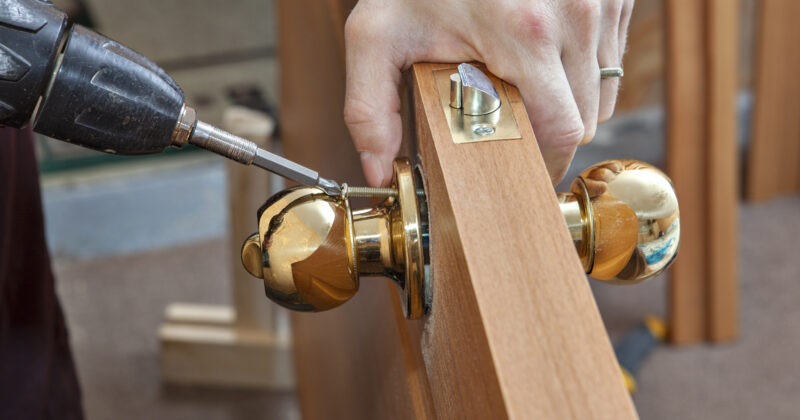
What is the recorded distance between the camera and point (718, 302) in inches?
54.5

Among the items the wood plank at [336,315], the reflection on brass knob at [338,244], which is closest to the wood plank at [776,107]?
the wood plank at [336,315]

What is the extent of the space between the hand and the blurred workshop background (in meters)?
0.73

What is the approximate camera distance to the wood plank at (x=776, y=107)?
1561 mm

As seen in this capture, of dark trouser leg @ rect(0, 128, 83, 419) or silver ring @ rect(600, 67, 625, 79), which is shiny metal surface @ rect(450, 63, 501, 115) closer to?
silver ring @ rect(600, 67, 625, 79)

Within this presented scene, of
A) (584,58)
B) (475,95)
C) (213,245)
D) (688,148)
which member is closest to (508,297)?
(475,95)

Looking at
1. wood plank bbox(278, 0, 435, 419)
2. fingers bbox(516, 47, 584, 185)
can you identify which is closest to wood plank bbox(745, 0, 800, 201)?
wood plank bbox(278, 0, 435, 419)

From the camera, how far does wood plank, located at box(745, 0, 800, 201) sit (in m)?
1.56

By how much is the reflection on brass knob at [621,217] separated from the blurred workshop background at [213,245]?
0.83 m

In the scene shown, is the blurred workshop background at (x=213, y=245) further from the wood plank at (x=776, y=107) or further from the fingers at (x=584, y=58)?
the fingers at (x=584, y=58)

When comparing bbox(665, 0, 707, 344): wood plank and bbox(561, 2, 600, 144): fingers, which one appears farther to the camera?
bbox(665, 0, 707, 344): wood plank

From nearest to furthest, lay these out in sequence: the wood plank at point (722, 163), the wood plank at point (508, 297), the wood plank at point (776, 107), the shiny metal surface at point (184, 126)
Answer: the wood plank at point (508, 297) < the shiny metal surface at point (184, 126) < the wood plank at point (722, 163) < the wood plank at point (776, 107)

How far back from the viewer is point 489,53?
42 cm

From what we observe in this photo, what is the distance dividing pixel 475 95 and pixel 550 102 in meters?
0.08

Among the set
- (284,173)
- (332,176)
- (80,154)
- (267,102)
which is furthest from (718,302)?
(80,154)
